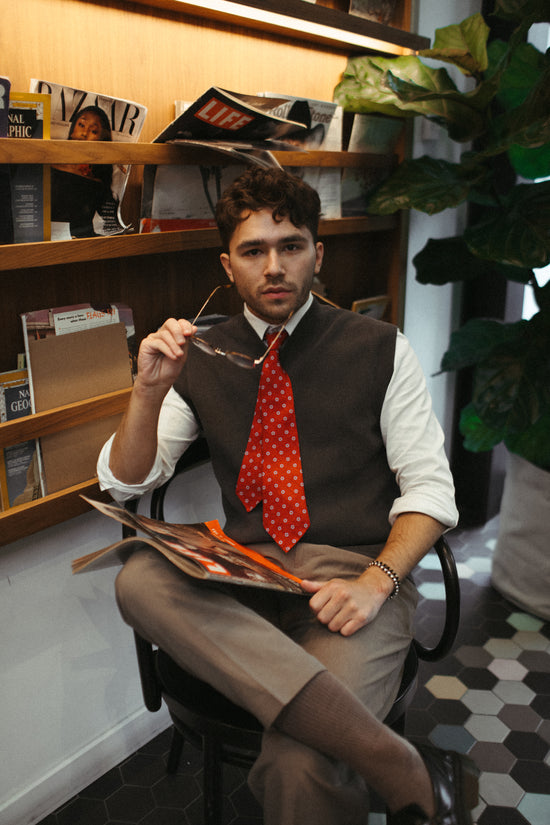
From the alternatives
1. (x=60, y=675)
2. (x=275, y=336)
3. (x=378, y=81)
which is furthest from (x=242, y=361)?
(x=378, y=81)

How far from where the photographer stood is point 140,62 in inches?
61.1

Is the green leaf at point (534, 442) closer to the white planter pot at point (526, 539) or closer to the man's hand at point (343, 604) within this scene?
the white planter pot at point (526, 539)

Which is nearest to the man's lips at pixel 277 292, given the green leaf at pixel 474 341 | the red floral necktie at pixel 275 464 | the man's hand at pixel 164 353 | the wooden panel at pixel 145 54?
the red floral necktie at pixel 275 464

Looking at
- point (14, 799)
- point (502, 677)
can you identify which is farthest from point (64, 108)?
point (502, 677)

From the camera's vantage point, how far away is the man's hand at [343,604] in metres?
1.19

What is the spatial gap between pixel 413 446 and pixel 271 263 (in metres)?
0.51

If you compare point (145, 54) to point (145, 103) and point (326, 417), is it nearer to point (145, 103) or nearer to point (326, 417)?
point (145, 103)

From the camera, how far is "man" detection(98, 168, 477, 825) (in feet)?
3.86

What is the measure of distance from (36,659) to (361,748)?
0.89 m

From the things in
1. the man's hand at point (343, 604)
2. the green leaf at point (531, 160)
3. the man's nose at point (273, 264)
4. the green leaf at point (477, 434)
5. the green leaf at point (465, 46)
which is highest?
the green leaf at point (465, 46)

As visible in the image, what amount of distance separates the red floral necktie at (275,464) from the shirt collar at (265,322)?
2.8 inches

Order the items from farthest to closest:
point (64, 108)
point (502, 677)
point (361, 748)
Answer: point (502, 677)
point (64, 108)
point (361, 748)

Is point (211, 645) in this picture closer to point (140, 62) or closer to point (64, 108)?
point (64, 108)

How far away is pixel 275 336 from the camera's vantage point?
1.50 m
